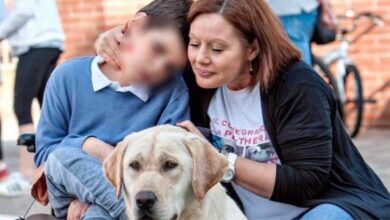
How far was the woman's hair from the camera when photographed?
10.2 feet

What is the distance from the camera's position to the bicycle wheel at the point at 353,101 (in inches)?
324

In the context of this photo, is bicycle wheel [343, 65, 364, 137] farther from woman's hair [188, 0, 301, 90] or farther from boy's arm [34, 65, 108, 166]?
boy's arm [34, 65, 108, 166]

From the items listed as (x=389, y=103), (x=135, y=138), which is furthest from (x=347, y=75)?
(x=135, y=138)

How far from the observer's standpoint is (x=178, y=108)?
3275 mm

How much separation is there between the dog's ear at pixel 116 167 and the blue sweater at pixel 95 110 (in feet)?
1.46

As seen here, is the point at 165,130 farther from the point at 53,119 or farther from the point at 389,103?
the point at 389,103

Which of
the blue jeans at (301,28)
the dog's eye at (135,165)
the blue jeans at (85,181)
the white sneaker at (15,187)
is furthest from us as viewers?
the white sneaker at (15,187)

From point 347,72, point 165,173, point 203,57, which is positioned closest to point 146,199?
point 165,173

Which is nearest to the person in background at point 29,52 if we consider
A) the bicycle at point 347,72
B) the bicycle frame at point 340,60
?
the bicycle at point 347,72

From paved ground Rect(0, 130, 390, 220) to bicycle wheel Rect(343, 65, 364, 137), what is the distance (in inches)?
5.9

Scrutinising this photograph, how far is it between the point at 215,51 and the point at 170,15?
270 mm

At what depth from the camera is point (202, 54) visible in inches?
122

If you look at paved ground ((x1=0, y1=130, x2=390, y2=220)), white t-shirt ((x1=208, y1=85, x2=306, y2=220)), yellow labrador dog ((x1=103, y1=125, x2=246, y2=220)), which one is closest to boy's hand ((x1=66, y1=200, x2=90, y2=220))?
yellow labrador dog ((x1=103, y1=125, x2=246, y2=220))

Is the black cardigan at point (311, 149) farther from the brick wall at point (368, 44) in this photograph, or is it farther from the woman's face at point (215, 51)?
the brick wall at point (368, 44)
